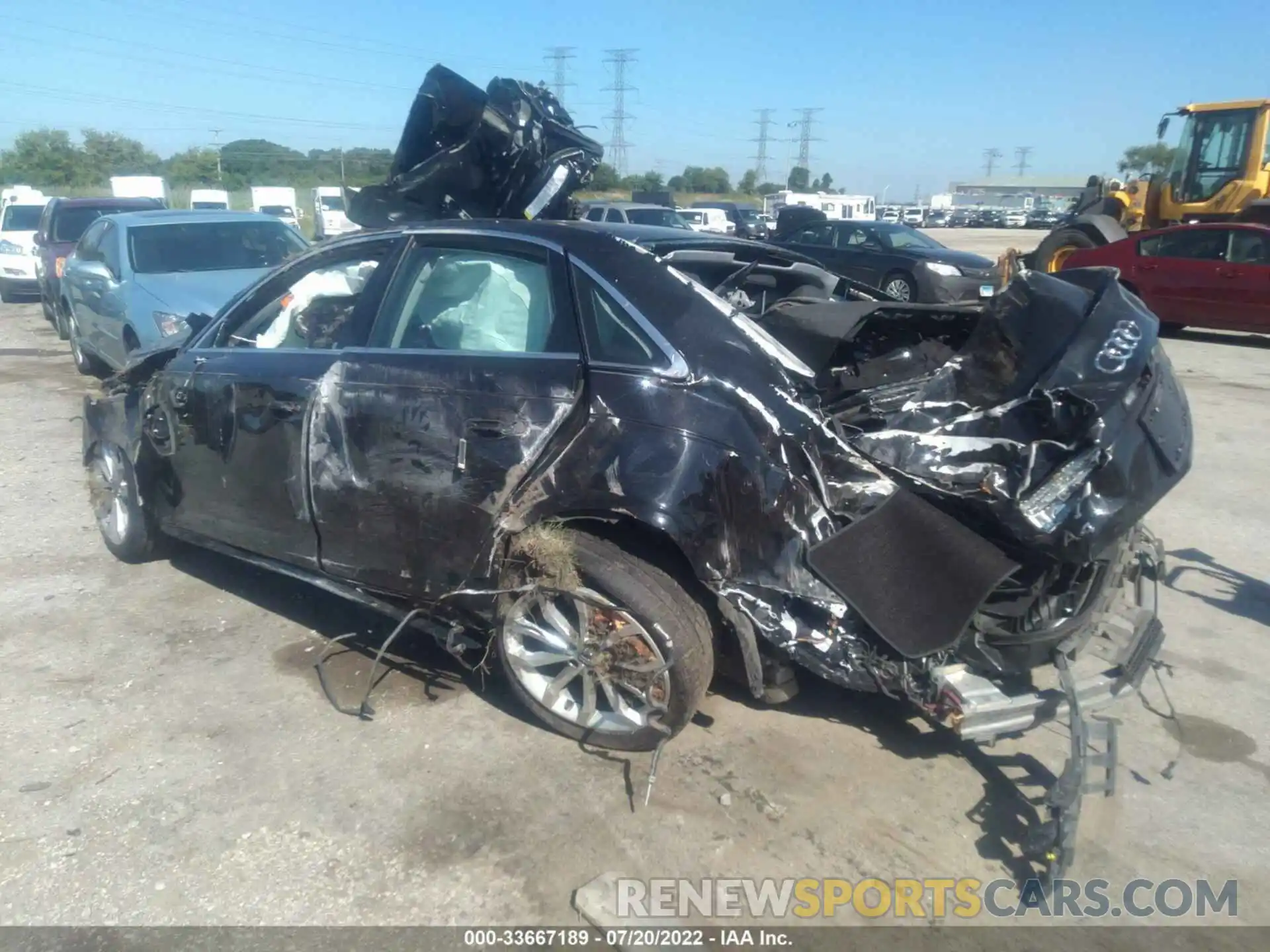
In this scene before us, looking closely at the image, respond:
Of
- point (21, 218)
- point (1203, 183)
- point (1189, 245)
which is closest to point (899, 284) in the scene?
point (1189, 245)

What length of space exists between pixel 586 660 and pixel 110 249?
26.3 ft

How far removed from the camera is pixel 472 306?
3.82 m

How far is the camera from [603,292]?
136 inches

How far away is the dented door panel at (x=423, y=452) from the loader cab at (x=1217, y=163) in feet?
53.0

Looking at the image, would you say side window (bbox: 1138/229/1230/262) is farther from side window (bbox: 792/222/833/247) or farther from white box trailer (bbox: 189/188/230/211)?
white box trailer (bbox: 189/188/230/211)

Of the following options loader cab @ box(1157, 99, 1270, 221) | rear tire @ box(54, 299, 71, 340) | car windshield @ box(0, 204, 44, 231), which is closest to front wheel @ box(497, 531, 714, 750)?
rear tire @ box(54, 299, 71, 340)

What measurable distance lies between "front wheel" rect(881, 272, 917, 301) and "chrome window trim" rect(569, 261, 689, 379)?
13.2 metres

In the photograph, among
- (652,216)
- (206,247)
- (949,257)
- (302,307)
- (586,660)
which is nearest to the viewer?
(586,660)

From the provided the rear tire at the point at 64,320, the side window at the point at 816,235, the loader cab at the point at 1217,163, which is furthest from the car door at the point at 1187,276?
the rear tire at the point at 64,320

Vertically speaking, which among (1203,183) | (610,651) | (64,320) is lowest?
(64,320)

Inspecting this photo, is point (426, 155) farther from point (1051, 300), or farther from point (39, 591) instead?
point (1051, 300)

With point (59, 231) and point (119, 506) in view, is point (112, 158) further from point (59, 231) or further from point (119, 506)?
point (119, 506)

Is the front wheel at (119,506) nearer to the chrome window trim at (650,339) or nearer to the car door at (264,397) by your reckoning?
the car door at (264,397)

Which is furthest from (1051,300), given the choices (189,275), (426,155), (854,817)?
(189,275)
